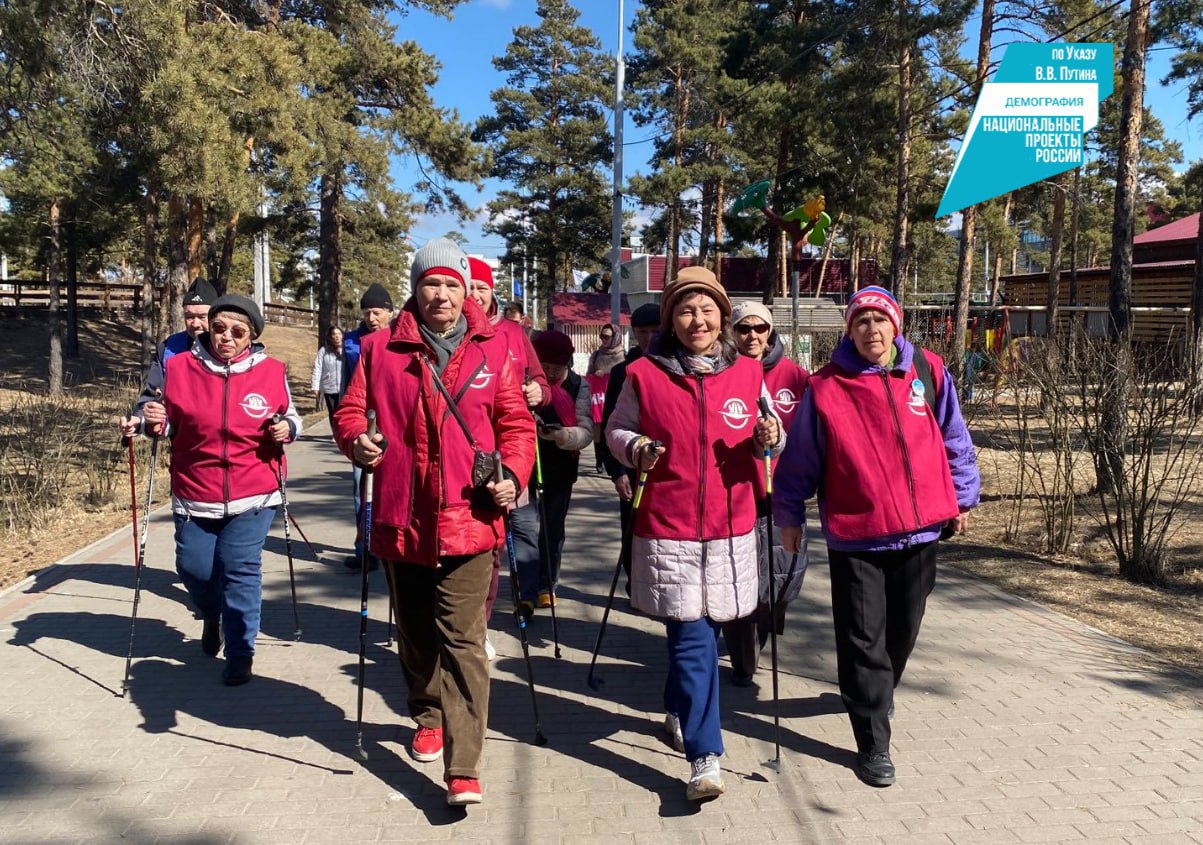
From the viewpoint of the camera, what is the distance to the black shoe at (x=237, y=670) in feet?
15.0

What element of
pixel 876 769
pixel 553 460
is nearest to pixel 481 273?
pixel 553 460

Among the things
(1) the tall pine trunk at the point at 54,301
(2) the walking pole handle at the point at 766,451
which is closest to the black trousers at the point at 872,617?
(2) the walking pole handle at the point at 766,451

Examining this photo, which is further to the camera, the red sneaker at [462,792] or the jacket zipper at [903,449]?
the jacket zipper at [903,449]

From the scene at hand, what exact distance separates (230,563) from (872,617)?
307 centimetres

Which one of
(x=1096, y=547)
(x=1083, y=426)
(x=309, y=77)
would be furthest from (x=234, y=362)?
(x=309, y=77)

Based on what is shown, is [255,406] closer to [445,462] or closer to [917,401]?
[445,462]

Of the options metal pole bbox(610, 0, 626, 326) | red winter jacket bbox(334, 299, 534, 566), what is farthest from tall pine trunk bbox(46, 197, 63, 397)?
red winter jacket bbox(334, 299, 534, 566)

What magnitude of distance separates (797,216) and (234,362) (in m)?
16.3

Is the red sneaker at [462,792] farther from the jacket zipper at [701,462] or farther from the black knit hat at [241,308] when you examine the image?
the black knit hat at [241,308]

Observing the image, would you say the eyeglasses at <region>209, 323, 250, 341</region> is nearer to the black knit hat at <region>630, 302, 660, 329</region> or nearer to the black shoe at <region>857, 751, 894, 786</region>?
the black knit hat at <region>630, 302, 660, 329</region>

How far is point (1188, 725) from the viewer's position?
413 cm

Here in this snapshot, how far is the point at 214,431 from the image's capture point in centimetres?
452

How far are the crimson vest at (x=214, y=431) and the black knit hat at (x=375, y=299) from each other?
2094 millimetres

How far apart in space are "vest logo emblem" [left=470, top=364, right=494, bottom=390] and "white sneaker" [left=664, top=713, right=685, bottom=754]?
1.68 m
